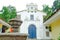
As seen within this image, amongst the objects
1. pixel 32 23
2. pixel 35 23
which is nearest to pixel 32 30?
pixel 32 23

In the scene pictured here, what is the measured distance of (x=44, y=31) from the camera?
2477cm

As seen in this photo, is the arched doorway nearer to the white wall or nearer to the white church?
the white church

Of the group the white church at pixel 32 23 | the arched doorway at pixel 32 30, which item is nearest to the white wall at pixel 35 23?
the white church at pixel 32 23

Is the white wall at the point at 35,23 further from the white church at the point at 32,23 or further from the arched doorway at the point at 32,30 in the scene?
the arched doorway at the point at 32,30

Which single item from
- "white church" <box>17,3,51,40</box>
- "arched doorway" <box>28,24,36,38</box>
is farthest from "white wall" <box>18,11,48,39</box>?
"arched doorway" <box>28,24,36,38</box>

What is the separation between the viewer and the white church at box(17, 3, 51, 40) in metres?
24.9

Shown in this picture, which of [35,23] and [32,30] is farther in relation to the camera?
[35,23]

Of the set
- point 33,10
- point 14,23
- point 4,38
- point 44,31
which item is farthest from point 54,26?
point 33,10

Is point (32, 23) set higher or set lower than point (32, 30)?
higher

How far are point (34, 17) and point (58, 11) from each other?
61.5 ft

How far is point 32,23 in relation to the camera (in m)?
25.5

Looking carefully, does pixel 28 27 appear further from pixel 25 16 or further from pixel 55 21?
pixel 55 21

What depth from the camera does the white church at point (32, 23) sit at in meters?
24.9

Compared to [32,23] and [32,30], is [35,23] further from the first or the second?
[32,30]
